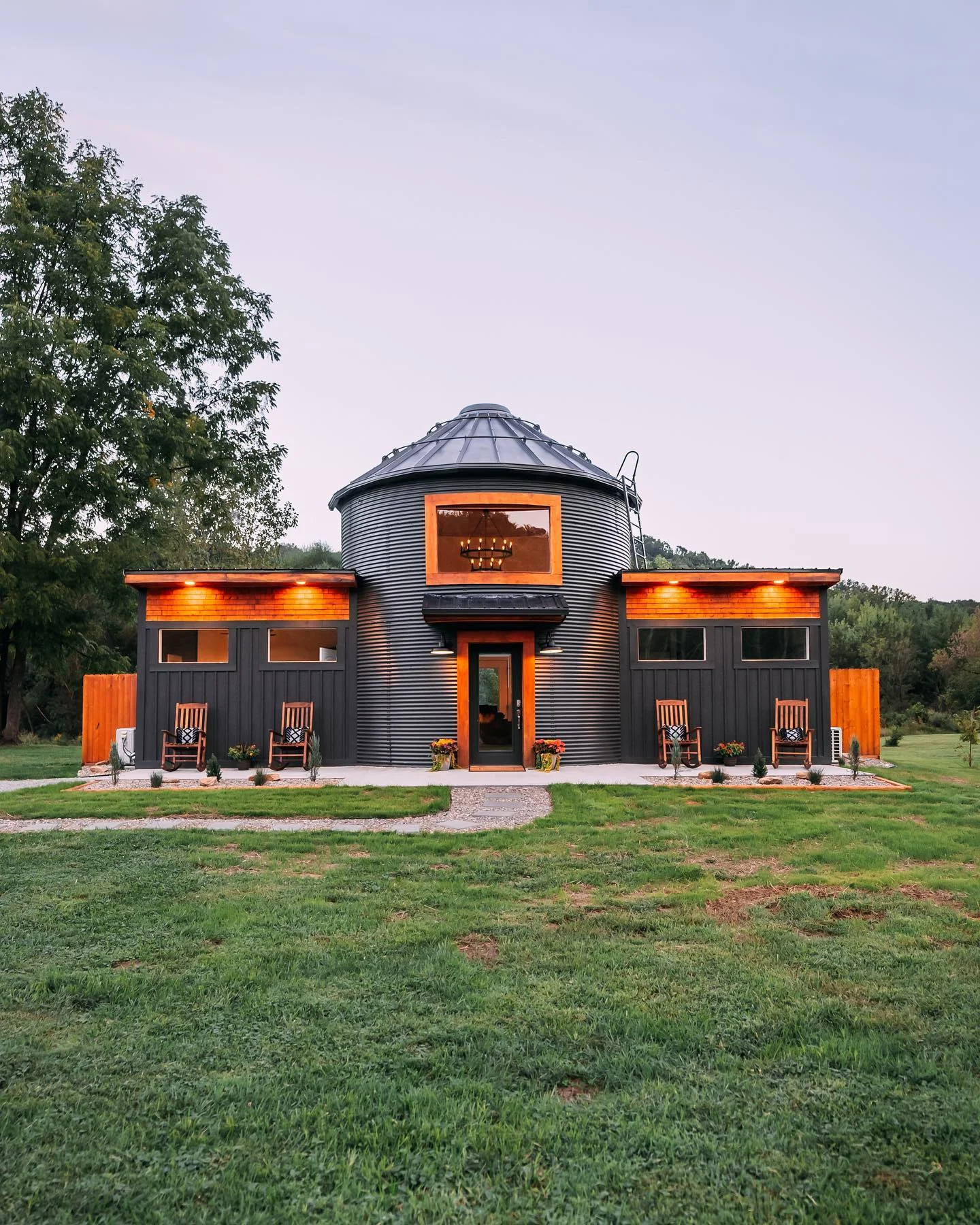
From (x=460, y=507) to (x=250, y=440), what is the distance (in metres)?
12.8

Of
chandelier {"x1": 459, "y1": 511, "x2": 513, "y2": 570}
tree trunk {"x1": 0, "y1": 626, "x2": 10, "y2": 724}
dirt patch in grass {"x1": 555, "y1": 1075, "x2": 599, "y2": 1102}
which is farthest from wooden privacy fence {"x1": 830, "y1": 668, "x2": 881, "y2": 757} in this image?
tree trunk {"x1": 0, "y1": 626, "x2": 10, "y2": 724}

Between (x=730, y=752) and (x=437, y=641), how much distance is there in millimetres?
5361

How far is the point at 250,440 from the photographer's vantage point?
23.7 meters

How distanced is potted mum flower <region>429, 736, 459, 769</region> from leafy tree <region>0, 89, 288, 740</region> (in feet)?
36.2

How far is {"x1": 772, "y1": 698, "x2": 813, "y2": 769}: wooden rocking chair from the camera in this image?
13055mm

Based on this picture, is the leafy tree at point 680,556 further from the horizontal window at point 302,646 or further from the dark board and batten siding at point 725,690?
the horizontal window at point 302,646

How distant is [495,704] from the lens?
43.9ft

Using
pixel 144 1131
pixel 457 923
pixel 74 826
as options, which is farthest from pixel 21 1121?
pixel 74 826

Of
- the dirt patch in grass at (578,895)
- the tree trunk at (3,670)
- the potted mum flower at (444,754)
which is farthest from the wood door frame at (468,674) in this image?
the tree trunk at (3,670)

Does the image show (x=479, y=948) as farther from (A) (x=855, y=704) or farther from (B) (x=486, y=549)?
(A) (x=855, y=704)

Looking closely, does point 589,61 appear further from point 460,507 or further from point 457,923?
point 457,923

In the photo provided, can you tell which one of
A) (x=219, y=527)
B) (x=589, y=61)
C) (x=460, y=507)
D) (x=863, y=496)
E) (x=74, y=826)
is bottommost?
(x=74, y=826)

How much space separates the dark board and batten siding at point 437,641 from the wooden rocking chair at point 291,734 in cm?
94

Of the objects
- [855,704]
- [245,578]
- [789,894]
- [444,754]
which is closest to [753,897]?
[789,894]
